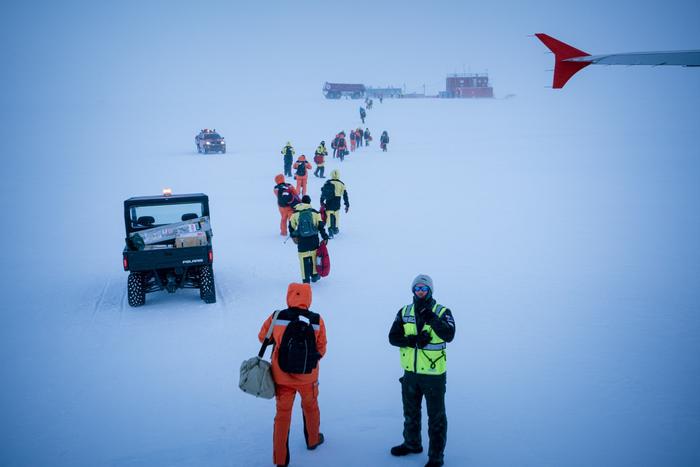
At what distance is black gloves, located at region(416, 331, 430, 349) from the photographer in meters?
3.90

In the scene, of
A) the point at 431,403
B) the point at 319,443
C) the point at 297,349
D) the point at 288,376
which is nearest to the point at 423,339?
the point at 431,403

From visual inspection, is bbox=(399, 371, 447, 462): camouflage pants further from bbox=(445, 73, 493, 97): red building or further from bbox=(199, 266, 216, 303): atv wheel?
bbox=(445, 73, 493, 97): red building

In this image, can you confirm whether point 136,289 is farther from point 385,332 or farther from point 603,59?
point 603,59

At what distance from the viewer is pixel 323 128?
141ft

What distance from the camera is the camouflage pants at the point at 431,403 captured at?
4.00 m

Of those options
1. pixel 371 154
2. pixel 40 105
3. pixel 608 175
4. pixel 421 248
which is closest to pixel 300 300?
pixel 421 248

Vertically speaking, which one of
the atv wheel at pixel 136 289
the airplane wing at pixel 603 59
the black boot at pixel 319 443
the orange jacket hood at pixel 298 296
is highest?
the airplane wing at pixel 603 59

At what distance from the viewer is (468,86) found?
93250 millimetres

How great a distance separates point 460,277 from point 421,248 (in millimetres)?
2064

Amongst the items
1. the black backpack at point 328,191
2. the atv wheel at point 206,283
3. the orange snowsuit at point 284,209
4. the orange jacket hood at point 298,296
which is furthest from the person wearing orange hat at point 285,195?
the orange jacket hood at point 298,296

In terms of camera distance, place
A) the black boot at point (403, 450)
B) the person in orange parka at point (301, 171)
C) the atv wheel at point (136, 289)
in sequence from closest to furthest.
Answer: the black boot at point (403, 450) < the atv wheel at point (136, 289) < the person in orange parka at point (301, 171)

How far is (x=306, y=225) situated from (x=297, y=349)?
4864 mm

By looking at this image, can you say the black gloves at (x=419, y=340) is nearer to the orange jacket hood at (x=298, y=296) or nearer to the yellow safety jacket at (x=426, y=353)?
the yellow safety jacket at (x=426, y=353)

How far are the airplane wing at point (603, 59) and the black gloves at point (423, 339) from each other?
10.5 ft
